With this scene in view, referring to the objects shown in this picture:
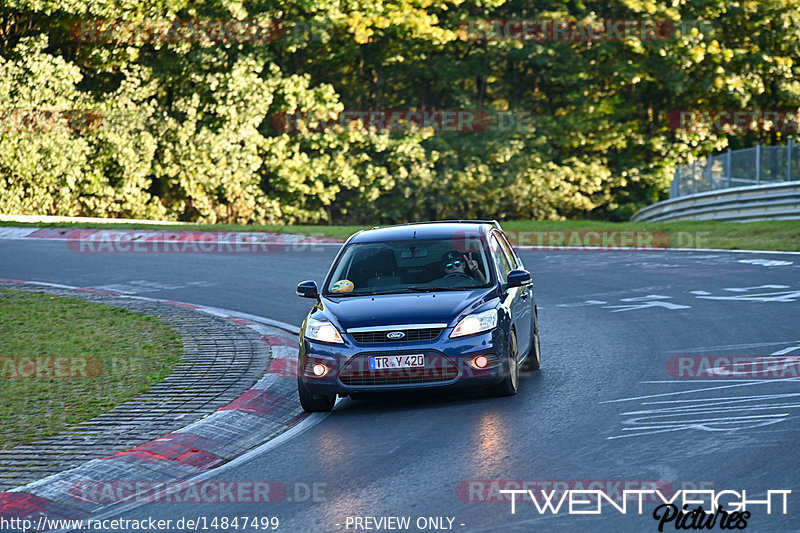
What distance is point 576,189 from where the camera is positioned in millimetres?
48750

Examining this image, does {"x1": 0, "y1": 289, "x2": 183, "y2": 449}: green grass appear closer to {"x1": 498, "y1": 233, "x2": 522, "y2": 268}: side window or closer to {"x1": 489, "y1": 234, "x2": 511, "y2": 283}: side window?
{"x1": 489, "y1": 234, "x2": 511, "y2": 283}: side window

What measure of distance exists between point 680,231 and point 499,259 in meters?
19.4

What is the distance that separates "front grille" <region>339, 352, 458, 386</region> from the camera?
952 cm

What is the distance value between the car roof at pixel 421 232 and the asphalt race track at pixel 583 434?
1.54m

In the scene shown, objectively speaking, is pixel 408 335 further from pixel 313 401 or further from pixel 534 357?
pixel 534 357

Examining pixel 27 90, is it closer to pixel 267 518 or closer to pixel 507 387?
pixel 507 387

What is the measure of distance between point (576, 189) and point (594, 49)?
589 centimetres

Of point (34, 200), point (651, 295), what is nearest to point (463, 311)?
point (651, 295)

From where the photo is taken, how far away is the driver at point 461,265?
10.6 meters

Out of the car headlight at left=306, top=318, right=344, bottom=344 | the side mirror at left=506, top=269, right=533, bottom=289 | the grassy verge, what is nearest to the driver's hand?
the side mirror at left=506, top=269, right=533, bottom=289

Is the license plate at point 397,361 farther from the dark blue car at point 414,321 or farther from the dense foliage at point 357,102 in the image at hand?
the dense foliage at point 357,102

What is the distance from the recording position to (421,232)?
1123 cm

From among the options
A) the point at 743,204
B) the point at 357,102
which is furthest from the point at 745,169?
the point at 357,102

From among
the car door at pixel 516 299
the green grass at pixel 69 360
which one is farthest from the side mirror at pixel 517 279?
the green grass at pixel 69 360
